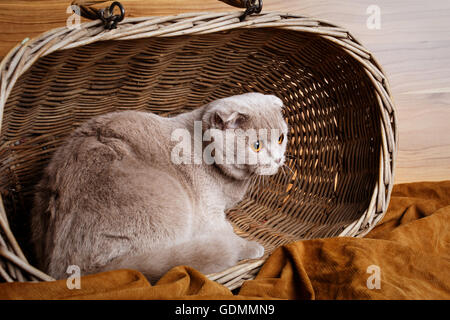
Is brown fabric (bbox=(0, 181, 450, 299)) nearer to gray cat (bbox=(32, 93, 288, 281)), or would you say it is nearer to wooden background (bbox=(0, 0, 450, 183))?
gray cat (bbox=(32, 93, 288, 281))

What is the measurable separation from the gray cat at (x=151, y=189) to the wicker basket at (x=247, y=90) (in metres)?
0.13

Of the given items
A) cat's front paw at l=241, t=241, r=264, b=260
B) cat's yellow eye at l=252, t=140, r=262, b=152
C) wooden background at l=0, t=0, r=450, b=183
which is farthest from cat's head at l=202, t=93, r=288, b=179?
wooden background at l=0, t=0, r=450, b=183

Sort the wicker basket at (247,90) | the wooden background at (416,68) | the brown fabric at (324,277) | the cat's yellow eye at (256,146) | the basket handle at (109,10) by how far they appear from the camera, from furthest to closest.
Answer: the wooden background at (416,68) < the cat's yellow eye at (256,146) < the wicker basket at (247,90) < the basket handle at (109,10) < the brown fabric at (324,277)

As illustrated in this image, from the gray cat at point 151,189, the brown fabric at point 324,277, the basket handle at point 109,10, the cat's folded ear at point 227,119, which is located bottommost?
the brown fabric at point 324,277

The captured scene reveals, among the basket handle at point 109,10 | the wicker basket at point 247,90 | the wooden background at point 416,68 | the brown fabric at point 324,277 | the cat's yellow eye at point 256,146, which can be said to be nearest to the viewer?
the brown fabric at point 324,277

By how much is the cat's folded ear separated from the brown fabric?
1.23 feet

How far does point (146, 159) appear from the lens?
1127 millimetres

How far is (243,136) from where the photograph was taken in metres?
1.19

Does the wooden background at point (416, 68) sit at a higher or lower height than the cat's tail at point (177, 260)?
higher

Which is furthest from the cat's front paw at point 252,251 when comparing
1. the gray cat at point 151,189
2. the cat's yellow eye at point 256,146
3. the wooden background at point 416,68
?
the wooden background at point 416,68

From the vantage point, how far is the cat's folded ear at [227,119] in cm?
115

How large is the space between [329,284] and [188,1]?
4.48 ft

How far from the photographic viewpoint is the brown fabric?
84 centimetres

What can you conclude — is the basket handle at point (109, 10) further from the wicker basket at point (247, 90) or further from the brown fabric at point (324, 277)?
the brown fabric at point (324, 277)
